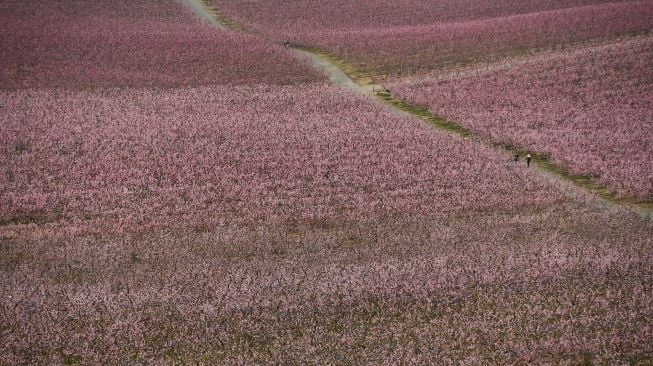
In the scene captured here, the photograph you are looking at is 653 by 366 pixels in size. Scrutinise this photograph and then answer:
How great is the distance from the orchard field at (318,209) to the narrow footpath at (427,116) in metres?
0.38

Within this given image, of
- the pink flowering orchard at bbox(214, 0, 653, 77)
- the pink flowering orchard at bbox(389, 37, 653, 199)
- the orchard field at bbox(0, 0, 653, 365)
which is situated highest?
the pink flowering orchard at bbox(214, 0, 653, 77)

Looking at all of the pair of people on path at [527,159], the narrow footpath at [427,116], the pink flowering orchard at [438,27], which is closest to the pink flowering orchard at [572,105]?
the narrow footpath at [427,116]

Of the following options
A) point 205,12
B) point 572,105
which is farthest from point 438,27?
point 572,105

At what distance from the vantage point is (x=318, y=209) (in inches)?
993

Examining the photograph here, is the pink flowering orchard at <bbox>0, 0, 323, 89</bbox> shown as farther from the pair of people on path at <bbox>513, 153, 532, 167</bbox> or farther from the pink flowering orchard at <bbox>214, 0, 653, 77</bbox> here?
the pair of people on path at <bbox>513, 153, 532, 167</bbox>

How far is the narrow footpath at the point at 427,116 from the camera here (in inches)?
1035

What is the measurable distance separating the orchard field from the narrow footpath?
382mm

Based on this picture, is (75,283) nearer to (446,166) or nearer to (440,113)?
(446,166)

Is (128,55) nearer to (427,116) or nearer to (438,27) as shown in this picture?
(427,116)

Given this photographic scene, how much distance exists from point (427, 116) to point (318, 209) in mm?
15696

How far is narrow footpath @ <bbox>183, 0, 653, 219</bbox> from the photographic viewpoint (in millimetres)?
26298

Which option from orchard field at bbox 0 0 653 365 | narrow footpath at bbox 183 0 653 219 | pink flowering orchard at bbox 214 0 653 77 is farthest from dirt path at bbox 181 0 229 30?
orchard field at bbox 0 0 653 365

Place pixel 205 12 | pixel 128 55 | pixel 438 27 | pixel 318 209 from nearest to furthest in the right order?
pixel 318 209
pixel 128 55
pixel 438 27
pixel 205 12

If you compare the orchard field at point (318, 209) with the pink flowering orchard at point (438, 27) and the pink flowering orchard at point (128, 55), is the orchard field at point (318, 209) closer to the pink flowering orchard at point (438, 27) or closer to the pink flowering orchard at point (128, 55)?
the pink flowering orchard at point (128, 55)
